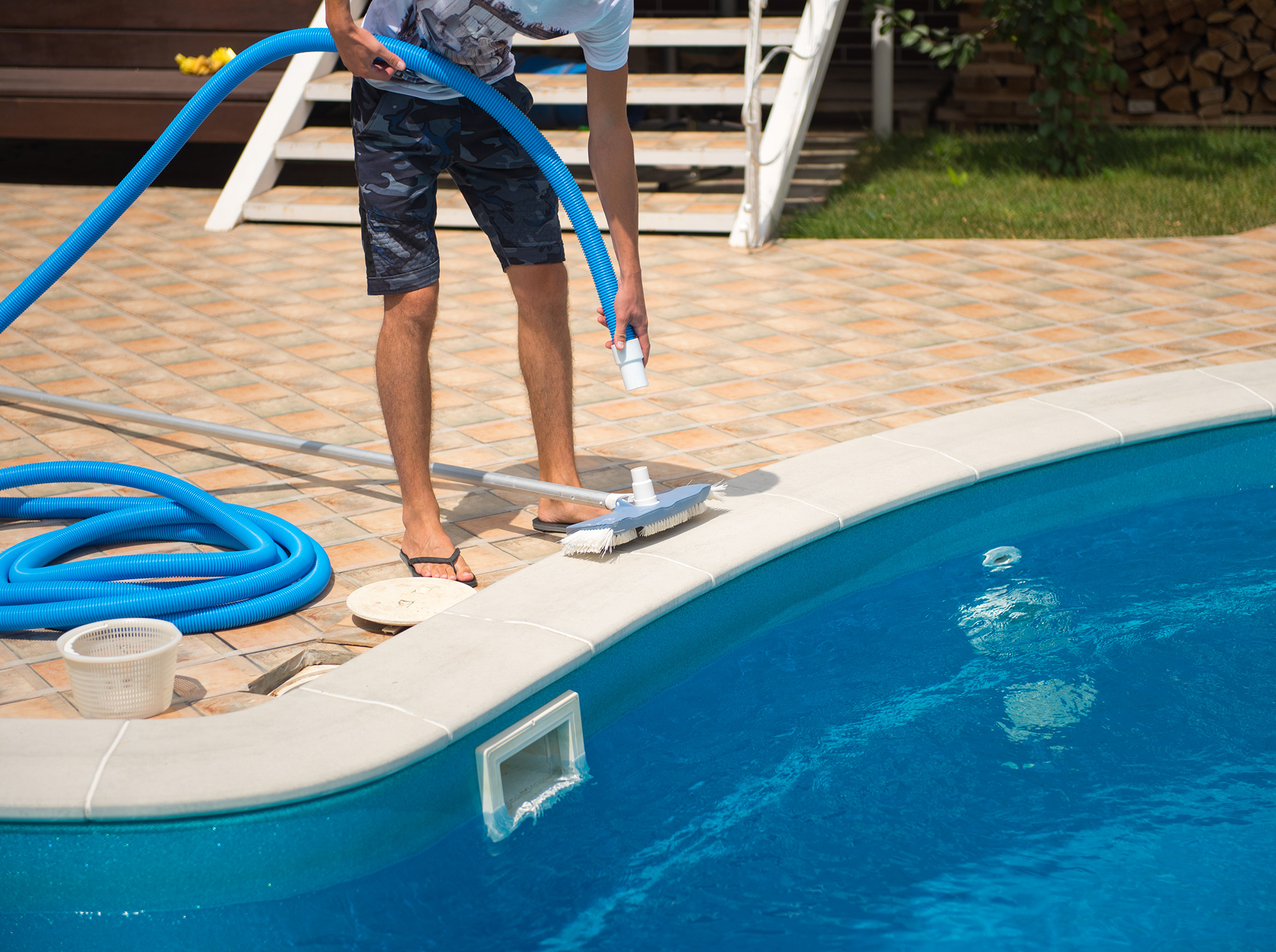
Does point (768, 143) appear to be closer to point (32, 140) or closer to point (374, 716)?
point (374, 716)

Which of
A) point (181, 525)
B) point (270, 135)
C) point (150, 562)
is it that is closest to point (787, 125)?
point (270, 135)

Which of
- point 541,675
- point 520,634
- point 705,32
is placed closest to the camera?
point 541,675

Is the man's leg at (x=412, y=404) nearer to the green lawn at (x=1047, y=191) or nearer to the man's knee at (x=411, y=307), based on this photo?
the man's knee at (x=411, y=307)

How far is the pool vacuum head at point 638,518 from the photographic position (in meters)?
2.48

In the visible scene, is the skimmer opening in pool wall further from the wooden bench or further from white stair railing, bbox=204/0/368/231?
the wooden bench

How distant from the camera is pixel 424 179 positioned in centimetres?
256

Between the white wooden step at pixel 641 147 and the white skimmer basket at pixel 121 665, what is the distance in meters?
3.57

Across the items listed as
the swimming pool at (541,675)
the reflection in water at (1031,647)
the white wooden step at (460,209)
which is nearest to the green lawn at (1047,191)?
the white wooden step at (460,209)

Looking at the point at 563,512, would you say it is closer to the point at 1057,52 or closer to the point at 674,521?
the point at 674,521

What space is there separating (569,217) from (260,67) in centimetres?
70

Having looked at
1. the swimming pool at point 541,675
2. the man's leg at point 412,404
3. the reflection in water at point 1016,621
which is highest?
the man's leg at point 412,404

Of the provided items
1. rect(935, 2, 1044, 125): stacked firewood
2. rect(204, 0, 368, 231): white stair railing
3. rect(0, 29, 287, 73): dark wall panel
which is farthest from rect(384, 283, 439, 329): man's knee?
rect(935, 2, 1044, 125): stacked firewood

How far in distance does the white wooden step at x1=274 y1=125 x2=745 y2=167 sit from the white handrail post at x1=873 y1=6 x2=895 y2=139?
53.9 inches

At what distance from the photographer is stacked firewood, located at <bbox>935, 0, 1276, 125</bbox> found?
24.3 feet
